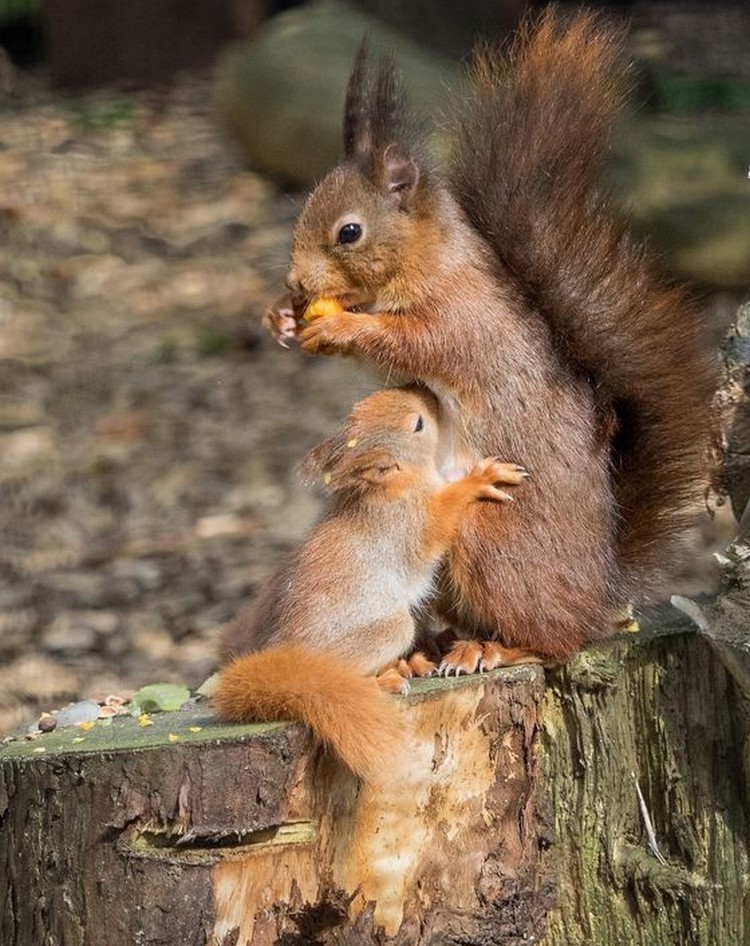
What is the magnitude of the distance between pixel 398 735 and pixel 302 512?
8.20ft

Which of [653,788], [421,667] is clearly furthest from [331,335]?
[653,788]

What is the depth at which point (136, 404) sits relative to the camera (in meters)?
5.14

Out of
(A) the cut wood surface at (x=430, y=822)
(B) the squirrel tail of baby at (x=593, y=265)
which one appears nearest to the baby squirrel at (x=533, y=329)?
(B) the squirrel tail of baby at (x=593, y=265)

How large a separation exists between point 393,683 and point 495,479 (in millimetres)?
319

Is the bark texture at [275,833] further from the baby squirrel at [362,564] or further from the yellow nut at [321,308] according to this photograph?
the yellow nut at [321,308]

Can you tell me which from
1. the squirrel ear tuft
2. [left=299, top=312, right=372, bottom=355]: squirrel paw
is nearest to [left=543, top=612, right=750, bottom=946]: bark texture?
[left=299, top=312, right=372, bottom=355]: squirrel paw

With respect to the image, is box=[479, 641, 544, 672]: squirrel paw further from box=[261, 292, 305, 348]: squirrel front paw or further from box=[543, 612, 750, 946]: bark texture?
box=[261, 292, 305, 348]: squirrel front paw

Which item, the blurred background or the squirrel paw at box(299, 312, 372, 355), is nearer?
the squirrel paw at box(299, 312, 372, 355)

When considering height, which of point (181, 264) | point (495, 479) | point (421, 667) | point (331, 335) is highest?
point (331, 335)

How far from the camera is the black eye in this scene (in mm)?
2420

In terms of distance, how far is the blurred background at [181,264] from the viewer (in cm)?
425

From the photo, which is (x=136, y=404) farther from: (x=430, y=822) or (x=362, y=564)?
(x=430, y=822)

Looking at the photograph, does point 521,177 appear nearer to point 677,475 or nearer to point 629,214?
point 629,214

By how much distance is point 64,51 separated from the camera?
742cm
